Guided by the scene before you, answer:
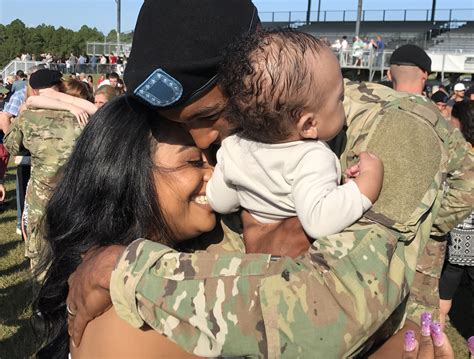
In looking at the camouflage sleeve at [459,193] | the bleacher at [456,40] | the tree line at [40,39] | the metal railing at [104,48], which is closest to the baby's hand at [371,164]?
the camouflage sleeve at [459,193]

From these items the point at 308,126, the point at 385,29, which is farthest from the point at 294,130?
the point at 385,29

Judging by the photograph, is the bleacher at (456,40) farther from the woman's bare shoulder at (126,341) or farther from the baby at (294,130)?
the woman's bare shoulder at (126,341)

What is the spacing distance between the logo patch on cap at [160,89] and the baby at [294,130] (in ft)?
0.41

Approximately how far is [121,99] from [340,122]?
2.53 feet

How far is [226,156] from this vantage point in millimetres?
1729

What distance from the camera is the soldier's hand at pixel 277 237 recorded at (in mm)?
1686

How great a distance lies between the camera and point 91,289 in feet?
5.31

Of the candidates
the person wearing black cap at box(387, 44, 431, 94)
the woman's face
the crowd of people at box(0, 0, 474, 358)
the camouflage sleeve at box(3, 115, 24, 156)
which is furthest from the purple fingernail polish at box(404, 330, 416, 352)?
the camouflage sleeve at box(3, 115, 24, 156)

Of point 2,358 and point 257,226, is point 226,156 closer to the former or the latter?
point 257,226

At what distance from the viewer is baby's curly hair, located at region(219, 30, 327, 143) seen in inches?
59.4

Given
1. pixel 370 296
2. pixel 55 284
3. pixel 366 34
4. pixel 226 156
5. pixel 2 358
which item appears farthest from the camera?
pixel 366 34

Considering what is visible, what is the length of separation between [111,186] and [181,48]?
0.58 meters

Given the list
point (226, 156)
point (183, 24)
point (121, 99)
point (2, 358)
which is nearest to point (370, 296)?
point (226, 156)

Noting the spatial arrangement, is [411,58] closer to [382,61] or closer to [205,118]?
[205,118]
